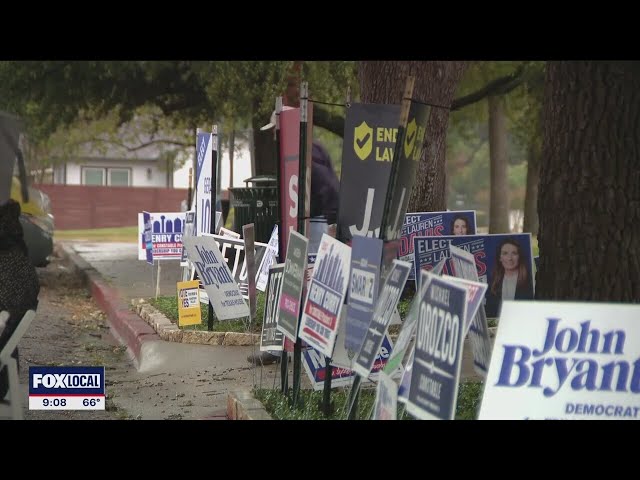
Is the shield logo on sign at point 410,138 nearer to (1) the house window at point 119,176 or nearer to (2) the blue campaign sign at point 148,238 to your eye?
(2) the blue campaign sign at point 148,238

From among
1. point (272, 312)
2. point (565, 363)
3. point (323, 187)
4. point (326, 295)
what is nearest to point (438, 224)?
point (323, 187)

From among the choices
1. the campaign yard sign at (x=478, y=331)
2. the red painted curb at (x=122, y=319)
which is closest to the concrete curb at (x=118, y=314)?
the red painted curb at (x=122, y=319)

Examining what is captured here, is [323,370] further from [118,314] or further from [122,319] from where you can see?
[118,314]

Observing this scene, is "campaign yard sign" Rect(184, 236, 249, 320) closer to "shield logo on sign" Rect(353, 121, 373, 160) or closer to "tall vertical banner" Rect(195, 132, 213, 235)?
"tall vertical banner" Rect(195, 132, 213, 235)

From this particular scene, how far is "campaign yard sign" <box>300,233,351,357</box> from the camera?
600cm

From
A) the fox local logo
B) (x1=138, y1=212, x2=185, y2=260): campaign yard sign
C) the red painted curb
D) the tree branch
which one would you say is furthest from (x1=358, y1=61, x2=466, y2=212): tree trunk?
the tree branch

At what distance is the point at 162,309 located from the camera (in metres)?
12.4

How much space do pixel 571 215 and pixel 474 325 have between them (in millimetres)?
1334

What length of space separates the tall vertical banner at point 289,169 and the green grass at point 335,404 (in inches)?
43.4

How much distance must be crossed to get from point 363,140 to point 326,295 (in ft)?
3.57

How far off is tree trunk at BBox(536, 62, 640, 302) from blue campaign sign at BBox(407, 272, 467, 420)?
6.13 feet

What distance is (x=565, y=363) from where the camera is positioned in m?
4.86

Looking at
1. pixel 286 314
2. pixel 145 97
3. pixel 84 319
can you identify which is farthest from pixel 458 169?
pixel 286 314

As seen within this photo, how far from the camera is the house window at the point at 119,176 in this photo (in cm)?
5522
